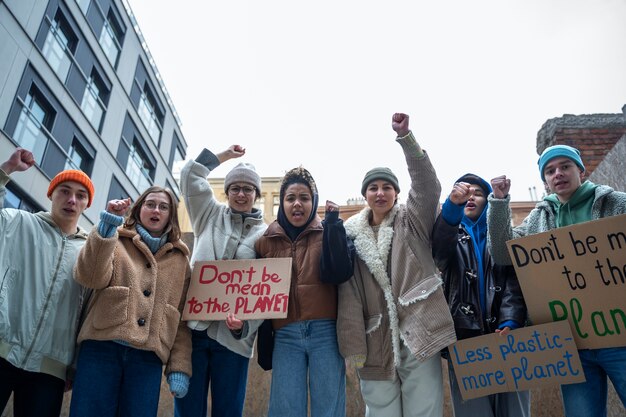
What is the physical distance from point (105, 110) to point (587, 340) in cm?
1926

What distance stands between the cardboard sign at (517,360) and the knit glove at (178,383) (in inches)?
56.2

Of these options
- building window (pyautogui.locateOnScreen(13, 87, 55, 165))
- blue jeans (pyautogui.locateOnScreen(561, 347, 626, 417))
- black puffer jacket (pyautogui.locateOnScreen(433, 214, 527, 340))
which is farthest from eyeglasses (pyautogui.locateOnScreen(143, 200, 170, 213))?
building window (pyautogui.locateOnScreen(13, 87, 55, 165))

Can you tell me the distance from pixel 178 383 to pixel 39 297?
0.88 metres

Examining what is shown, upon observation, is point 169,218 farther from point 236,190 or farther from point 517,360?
point 517,360

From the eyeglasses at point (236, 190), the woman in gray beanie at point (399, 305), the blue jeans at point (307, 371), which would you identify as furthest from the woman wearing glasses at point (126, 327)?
the woman in gray beanie at point (399, 305)

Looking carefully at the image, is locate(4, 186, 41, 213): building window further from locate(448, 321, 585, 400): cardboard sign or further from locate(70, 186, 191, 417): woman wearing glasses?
locate(448, 321, 585, 400): cardboard sign

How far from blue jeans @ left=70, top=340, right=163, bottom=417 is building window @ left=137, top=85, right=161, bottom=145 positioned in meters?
21.0

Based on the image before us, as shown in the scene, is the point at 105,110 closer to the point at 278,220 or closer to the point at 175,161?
the point at 175,161

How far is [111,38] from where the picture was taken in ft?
62.9

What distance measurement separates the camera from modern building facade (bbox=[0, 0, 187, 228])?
12.4 m

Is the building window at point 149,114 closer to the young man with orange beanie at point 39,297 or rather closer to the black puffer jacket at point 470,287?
the young man with orange beanie at point 39,297

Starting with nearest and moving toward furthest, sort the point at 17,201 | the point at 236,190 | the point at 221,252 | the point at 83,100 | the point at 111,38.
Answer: the point at 221,252, the point at 236,190, the point at 17,201, the point at 83,100, the point at 111,38

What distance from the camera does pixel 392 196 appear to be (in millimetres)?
2807

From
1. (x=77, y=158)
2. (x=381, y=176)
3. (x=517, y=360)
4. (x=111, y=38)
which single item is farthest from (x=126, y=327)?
(x=111, y=38)
